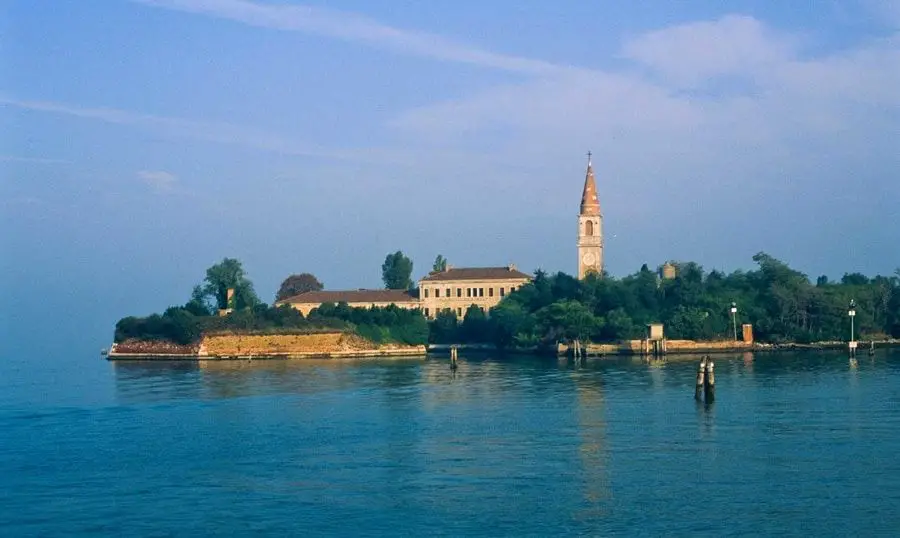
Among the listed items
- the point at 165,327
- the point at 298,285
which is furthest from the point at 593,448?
the point at 298,285

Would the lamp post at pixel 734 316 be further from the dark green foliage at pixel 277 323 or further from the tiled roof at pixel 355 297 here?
the tiled roof at pixel 355 297

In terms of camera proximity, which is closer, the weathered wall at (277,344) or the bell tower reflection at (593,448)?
the bell tower reflection at (593,448)

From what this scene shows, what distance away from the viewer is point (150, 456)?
21.6m

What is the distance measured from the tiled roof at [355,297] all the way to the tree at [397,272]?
7276mm

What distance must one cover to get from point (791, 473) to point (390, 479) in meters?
6.59

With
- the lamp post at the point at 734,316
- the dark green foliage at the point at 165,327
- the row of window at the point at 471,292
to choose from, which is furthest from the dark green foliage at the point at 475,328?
the dark green foliage at the point at 165,327

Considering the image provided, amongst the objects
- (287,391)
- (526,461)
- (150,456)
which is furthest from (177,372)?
(526,461)

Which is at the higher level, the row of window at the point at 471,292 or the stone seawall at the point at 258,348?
the row of window at the point at 471,292

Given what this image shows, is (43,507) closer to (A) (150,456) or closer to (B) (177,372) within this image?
(A) (150,456)

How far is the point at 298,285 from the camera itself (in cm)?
8225

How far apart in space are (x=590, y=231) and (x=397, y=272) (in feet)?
50.8

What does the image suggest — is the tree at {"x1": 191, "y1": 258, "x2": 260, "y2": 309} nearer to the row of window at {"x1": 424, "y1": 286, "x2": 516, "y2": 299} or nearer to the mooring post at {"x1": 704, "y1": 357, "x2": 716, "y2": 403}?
the row of window at {"x1": 424, "y1": 286, "x2": 516, "y2": 299}

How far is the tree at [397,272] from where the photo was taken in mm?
76625

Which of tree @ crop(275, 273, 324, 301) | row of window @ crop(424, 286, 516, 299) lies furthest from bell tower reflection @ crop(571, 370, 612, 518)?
tree @ crop(275, 273, 324, 301)
